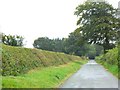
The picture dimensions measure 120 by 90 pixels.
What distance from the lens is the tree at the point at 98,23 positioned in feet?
187

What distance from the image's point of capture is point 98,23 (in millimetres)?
58062

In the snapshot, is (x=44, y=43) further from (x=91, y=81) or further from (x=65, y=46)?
(x=91, y=81)

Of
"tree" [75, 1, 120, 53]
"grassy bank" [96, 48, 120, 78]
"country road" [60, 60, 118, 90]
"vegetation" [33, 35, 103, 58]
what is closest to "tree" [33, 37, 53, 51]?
"vegetation" [33, 35, 103, 58]

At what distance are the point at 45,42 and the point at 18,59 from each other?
106 meters

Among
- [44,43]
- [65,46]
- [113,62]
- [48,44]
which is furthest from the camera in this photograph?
[44,43]

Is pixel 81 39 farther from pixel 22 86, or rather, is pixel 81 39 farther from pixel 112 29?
pixel 22 86

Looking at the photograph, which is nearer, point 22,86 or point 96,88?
point 22,86

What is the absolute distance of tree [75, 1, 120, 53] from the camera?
56969 mm

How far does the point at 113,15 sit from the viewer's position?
59.1m

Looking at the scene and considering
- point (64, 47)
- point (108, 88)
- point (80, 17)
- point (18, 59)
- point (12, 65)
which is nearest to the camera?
point (108, 88)

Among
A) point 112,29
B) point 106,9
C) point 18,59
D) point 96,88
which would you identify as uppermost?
point 106,9

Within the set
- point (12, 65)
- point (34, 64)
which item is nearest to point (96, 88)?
point (12, 65)

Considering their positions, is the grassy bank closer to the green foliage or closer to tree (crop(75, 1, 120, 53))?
tree (crop(75, 1, 120, 53))

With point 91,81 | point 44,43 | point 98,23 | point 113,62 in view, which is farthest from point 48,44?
point 91,81
